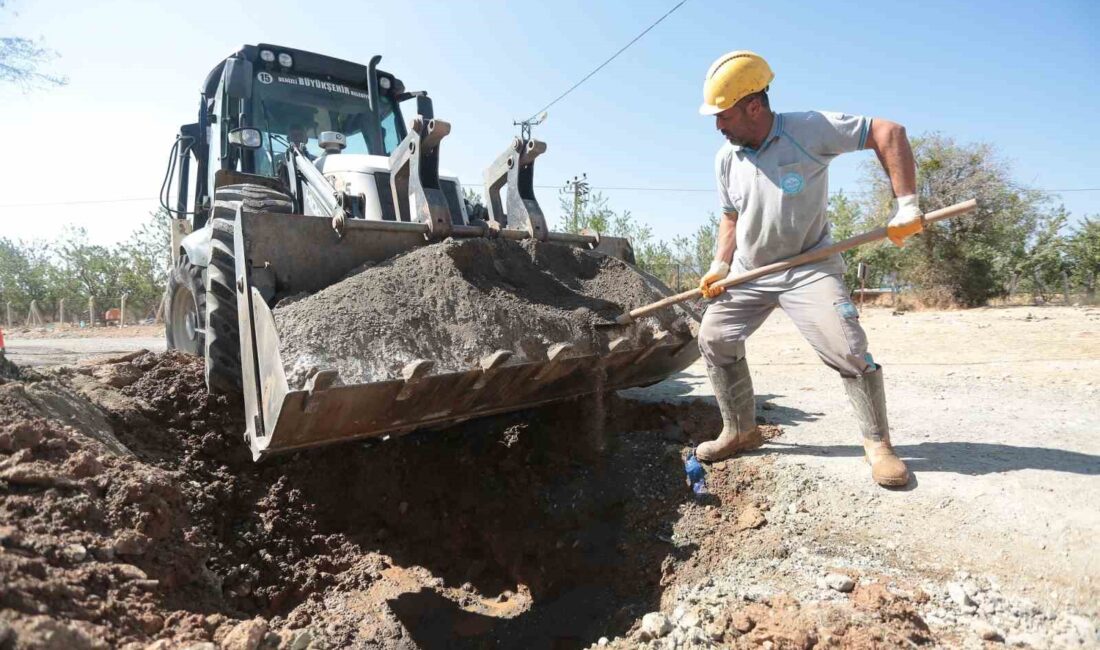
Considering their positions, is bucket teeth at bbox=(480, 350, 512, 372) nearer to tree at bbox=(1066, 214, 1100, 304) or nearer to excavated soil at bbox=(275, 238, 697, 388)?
excavated soil at bbox=(275, 238, 697, 388)

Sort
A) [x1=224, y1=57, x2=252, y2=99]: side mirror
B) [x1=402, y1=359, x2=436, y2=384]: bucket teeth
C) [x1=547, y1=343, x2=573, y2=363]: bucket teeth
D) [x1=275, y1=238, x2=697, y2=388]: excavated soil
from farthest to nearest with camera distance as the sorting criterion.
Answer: [x1=224, y1=57, x2=252, y2=99]: side mirror, [x1=547, y1=343, x2=573, y2=363]: bucket teeth, [x1=275, y1=238, x2=697, y2=388]: excavated soil, [x1=402, y1=359, x2=436, y2=384]: bucket teeth

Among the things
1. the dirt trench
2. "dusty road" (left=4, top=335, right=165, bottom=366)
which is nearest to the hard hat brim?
the dirt trench

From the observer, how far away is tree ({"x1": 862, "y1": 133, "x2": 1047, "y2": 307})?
19672mm

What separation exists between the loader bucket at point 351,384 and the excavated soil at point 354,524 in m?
0.58

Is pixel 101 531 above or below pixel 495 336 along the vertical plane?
below

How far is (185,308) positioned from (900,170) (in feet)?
17.3

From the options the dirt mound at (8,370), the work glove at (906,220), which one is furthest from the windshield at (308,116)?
the work glove at (906,220)

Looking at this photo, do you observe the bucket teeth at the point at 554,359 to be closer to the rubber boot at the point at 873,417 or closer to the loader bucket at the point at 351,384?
the loader bucket at the point at 351,384

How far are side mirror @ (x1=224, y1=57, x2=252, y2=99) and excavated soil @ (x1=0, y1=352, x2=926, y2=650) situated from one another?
83.4 inches

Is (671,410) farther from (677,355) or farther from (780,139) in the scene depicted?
(780,139)

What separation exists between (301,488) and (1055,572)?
3.65 m

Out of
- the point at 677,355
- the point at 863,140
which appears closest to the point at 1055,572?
the point at 863,140

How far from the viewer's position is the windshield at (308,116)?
5152 millimetres

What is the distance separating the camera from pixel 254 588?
10.5 feet
